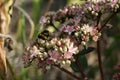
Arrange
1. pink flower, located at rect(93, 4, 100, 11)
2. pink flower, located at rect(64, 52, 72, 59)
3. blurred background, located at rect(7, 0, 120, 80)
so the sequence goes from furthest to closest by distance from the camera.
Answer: blurred background, located at rect(7, 0, 120, 80) < pink flower, located at rect(93, 4, 100, 11) < pink flower, located at rect(64, 52, 72, 59)

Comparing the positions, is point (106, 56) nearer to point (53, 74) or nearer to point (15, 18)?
point (53, 74)

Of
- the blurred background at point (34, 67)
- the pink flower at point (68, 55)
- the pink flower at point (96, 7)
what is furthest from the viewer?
the blurred background at point (34, 67)

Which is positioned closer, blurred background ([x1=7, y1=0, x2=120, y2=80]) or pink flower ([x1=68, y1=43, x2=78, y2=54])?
pink flower ([x1=68, y1=43, x2=78, y2=54])

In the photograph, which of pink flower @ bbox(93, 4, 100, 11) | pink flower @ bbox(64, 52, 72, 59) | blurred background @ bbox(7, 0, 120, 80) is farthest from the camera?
blurred background @ bbox(7, 0, 120, 80)

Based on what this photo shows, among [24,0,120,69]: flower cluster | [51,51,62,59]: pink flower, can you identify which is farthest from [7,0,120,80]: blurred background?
[51,51,62,59]: pink flower

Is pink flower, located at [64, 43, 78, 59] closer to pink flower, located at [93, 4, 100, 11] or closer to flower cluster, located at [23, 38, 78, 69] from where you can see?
flower cluster, located at [23, 38, 78, 69]

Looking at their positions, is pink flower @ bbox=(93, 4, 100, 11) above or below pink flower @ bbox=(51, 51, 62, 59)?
above

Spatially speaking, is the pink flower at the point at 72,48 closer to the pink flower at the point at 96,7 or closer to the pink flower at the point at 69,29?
the pink flower at the point at 69,29

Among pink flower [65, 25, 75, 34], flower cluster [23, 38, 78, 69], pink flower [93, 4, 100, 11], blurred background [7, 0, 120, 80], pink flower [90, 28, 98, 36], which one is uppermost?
pink flower [93, 4, 100, 11]

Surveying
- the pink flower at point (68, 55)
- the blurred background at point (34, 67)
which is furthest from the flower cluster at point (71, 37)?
the blurred background at point (34, 67)
